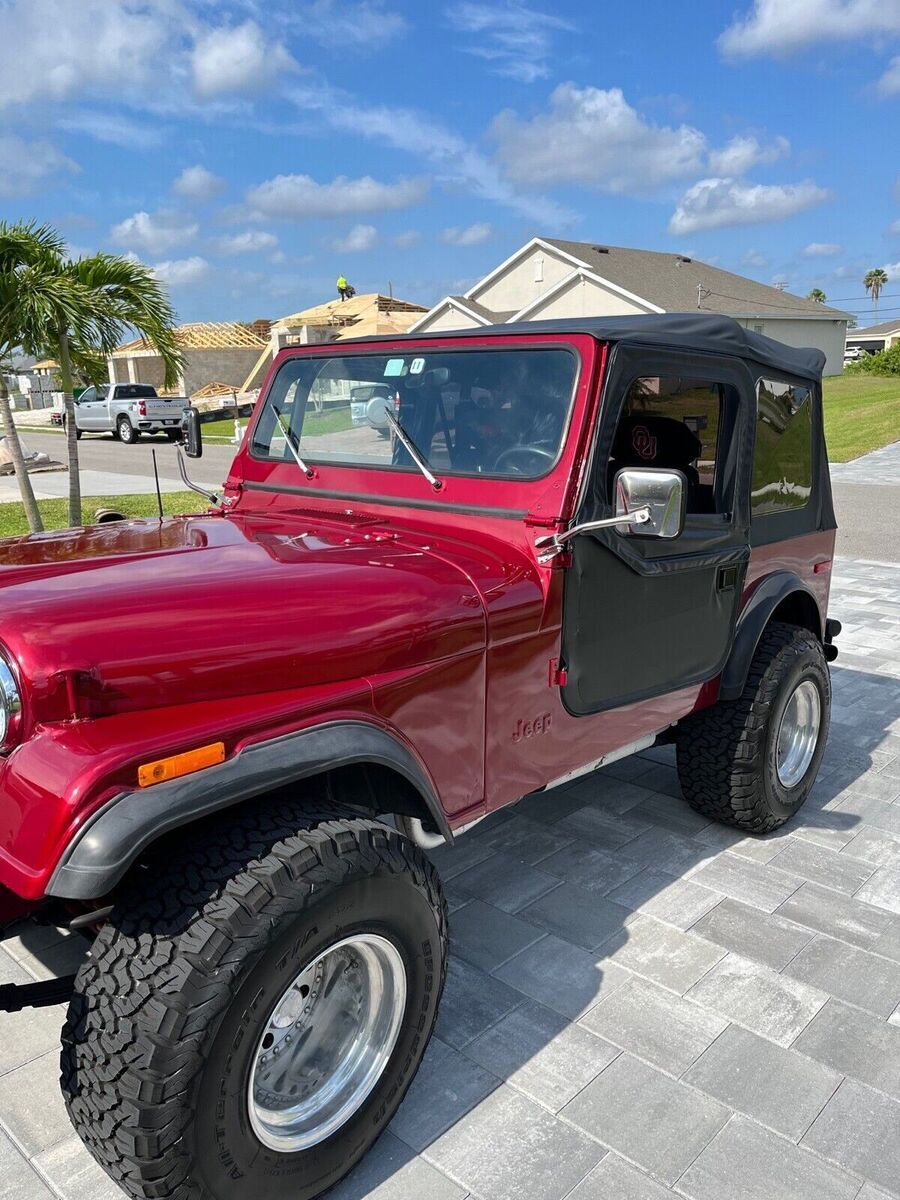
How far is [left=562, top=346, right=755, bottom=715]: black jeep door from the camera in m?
2.83

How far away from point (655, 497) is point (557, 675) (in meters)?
0.64

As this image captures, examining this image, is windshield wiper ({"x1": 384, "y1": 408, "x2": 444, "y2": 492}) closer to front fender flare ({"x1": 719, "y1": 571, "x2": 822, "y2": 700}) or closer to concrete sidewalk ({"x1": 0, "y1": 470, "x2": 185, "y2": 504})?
front fender flare ({"x1": 719, "y1": 571, "x2": 822, "y2": 700})

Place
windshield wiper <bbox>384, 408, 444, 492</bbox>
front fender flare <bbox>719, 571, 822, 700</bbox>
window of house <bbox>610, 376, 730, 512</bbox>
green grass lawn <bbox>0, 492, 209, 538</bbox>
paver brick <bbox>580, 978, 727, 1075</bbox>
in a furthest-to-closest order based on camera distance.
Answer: green grass lawn <bbox>0, 492, 209, 538</bbox> < front fender flare <bbox>719, 571, 822, 700</bbox> < window of house <bbox>610, 376, 730, 512</bbox> < windshield wiper <bbox>384, 408, 444, 492</bbox> < paver brick <bbox>580, 978, 727, 1075</bbox>

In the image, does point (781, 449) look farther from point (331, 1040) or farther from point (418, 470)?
point (331, 1040)

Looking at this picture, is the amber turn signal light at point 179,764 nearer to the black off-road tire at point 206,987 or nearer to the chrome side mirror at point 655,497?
the black off-road tire at point 206,987

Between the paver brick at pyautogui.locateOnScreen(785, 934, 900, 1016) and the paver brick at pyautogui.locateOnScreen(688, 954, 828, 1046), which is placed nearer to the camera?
the paver brick at pyautogui.locateOnScreen(688, 954, 828, 1046)

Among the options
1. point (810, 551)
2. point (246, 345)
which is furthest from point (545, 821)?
point (246, 345)

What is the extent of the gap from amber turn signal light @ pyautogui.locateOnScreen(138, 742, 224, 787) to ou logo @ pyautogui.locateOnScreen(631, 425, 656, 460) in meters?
2.07

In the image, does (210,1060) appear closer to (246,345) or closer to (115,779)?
(115,779)

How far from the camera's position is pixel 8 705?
6.06ft

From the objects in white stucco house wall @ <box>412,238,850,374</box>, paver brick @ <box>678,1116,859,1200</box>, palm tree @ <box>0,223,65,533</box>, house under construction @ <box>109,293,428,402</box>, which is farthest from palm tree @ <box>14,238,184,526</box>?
house under construction @ <box>109,293,428,402</box>

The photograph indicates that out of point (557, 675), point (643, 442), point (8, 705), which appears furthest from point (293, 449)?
point (8, 705)

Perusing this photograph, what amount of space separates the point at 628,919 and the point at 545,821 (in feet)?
2.64

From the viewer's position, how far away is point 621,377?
9.39 ft
